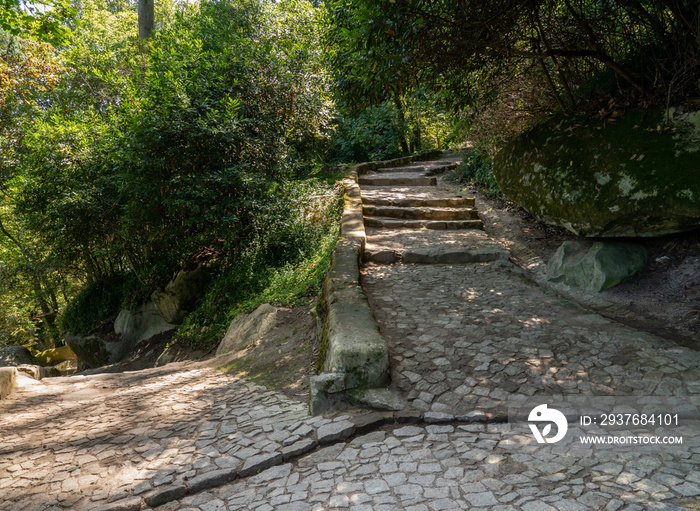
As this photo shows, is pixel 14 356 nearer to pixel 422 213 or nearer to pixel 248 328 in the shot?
pixel 248 328

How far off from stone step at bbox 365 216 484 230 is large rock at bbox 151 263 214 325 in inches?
139

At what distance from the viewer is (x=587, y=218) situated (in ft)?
15.7

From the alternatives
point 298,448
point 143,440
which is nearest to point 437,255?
point 298,448

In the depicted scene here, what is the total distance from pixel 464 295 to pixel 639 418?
7.86 feet

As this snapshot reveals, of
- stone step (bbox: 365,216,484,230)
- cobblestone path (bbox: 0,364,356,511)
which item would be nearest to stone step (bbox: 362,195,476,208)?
stone step (bbox: 365,216,484,230)

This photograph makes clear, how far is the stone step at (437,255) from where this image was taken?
248 inches

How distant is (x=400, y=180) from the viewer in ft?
38.5

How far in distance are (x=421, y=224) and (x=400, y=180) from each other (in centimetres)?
386

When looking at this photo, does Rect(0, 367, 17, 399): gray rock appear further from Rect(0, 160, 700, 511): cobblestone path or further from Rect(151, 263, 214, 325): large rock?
Rect(151, 263, 214, 325): large rock

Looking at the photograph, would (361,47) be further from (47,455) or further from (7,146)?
(7,146)

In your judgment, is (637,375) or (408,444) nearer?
(408,444)

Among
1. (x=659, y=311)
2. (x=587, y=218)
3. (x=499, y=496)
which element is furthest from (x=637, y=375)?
(x=587, y=218)

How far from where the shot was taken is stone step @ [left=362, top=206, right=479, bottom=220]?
834cm

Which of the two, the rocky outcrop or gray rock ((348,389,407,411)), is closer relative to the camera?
gray rock ((348,389,407,411))
